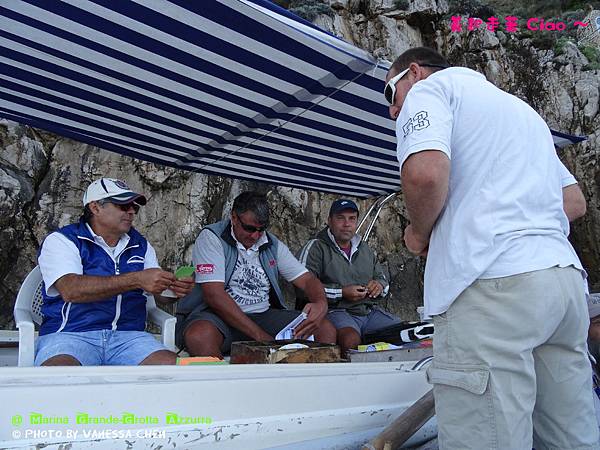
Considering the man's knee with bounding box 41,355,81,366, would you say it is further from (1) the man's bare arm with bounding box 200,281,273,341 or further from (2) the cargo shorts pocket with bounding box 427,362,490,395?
(2) the cargo shorts pocket with bounding box 427,362,490,395

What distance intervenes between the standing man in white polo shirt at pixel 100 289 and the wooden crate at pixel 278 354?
0.32 m

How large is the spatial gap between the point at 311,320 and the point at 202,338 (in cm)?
71

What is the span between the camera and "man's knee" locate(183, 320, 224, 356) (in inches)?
113

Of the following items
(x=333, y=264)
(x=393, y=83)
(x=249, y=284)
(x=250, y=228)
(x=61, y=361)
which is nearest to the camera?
(x=393, y=83)

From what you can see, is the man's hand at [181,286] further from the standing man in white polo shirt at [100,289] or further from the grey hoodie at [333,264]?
the grey hoodie at [333,264]

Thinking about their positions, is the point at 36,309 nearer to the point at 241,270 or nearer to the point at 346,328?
the point at 241,270

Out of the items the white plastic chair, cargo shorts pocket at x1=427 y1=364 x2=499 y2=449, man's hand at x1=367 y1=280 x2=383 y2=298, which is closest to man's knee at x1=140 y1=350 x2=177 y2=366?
the white plastic chair

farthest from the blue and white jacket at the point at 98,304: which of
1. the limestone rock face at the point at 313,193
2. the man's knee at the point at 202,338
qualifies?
the limestone rock face at the point at 313,193

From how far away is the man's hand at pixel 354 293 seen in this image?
370 centimetres

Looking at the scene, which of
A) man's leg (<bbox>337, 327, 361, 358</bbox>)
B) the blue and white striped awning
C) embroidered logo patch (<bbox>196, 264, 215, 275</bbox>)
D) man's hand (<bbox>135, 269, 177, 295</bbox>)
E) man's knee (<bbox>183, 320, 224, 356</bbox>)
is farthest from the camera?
man's leg (<bbox>337, 327, 361, 358</bbox>)

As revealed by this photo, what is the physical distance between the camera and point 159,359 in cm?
228

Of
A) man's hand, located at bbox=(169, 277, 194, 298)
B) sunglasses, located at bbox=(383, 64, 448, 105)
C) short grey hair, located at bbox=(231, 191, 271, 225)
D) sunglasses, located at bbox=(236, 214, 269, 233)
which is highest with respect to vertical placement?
sunglasses, located at bbox=(383, 64, 448, 105)

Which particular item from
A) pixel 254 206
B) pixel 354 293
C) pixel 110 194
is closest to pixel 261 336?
pixel 254 206

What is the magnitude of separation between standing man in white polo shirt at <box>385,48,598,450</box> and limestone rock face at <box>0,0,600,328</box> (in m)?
6.64
